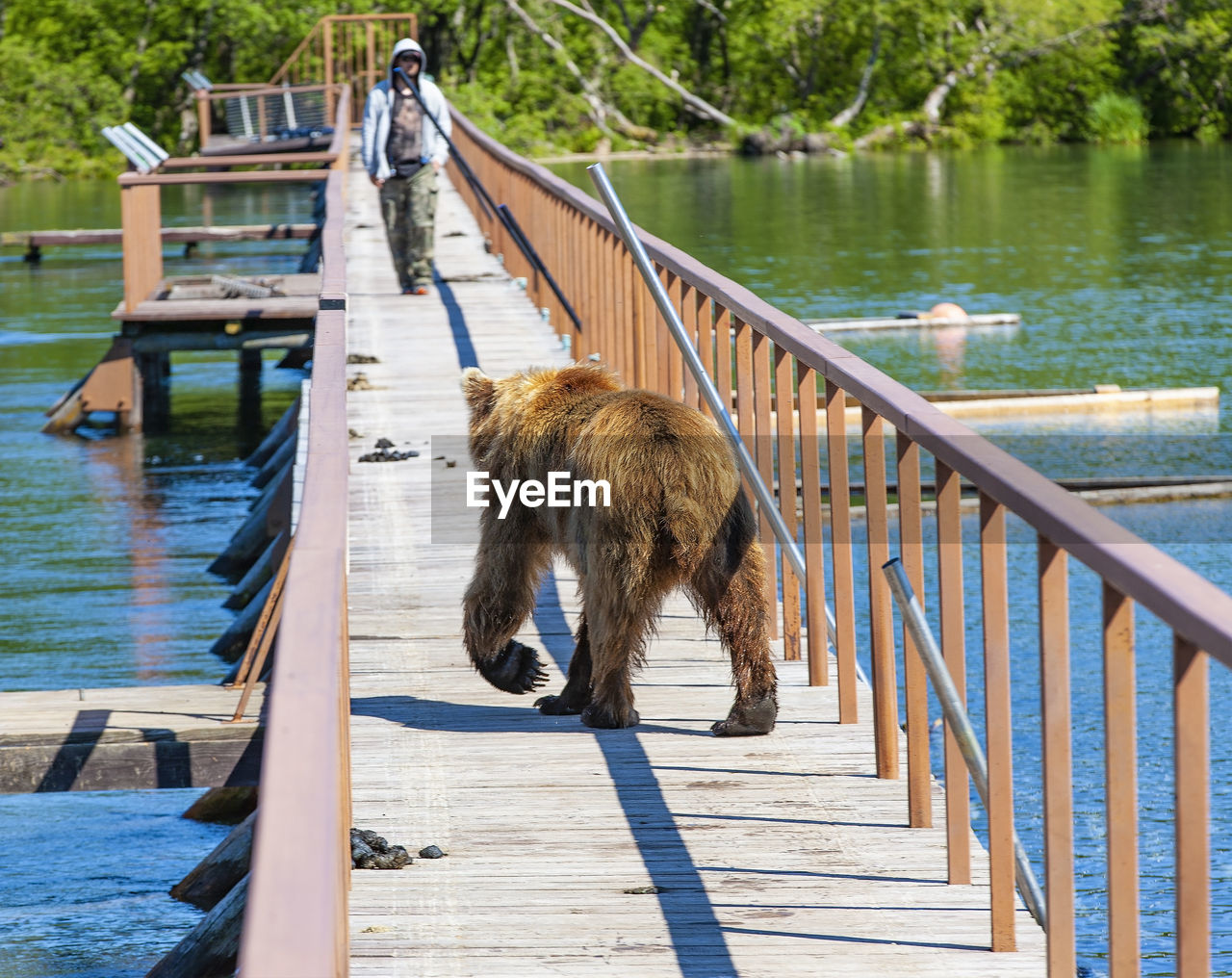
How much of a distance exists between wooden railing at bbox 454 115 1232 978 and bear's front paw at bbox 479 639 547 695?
2.57 feet

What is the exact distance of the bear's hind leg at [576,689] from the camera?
4.98m

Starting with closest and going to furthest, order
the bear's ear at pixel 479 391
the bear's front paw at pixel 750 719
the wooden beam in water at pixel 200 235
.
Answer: the bear's front paw at pixel 750 719 → the bear's ear at pixel 479 391 → the wooden beam in water at pixel 200 235

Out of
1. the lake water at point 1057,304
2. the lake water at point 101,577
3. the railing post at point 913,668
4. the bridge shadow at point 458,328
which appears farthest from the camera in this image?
the bridge shadow at point 458,328

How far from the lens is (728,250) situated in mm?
29312

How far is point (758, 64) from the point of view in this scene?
59.8 meters

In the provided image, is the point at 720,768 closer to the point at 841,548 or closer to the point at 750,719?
the point at 750,719

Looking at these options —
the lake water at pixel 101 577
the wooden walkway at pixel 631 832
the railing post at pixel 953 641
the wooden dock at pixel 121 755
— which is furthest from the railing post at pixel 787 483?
the lake water at pixel 101 577

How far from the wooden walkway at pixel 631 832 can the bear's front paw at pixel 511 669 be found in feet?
0.34

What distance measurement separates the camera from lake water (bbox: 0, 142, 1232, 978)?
7148 millimetres

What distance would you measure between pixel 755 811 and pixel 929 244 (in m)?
26.9

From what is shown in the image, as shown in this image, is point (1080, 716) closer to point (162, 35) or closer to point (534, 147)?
point (534, 147)

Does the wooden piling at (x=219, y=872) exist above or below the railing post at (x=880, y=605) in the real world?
below

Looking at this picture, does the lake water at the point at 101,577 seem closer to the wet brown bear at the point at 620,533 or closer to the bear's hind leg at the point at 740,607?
the wet brown bear at the point at 620,533

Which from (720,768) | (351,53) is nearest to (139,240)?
(720,768)
